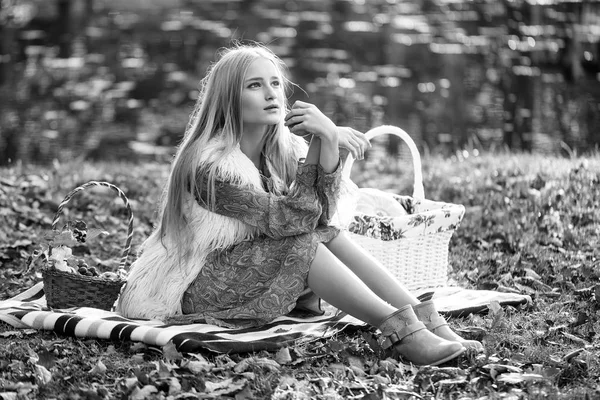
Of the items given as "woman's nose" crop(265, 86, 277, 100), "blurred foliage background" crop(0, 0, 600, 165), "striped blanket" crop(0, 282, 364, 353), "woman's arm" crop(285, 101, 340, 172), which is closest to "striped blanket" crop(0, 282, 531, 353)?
"striped blanket" crop(0, 282, 364, 353)

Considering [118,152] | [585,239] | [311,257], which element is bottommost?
[118,152]

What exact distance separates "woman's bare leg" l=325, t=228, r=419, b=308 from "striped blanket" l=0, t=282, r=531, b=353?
25cm

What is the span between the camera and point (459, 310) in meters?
3.99

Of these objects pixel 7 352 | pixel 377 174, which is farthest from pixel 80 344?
pixel 377 174

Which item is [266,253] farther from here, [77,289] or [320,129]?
[77,289]

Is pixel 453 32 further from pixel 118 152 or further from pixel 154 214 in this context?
pixel 154 214

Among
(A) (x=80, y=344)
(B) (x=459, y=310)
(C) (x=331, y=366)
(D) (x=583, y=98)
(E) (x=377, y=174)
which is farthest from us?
(D) (x=583, y=98)

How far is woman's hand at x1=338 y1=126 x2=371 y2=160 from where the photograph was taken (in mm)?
3760

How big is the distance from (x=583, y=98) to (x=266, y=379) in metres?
8.14

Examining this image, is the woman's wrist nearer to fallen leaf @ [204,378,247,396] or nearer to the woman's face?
the woman's face

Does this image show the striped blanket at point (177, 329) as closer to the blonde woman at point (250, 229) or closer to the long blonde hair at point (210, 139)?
the blonde woman at point (250, 229)

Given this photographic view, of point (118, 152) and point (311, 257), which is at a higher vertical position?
point (311, 257)

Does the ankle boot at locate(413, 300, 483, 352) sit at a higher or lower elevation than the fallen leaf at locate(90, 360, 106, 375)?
higher

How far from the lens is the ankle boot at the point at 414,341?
3299mm
